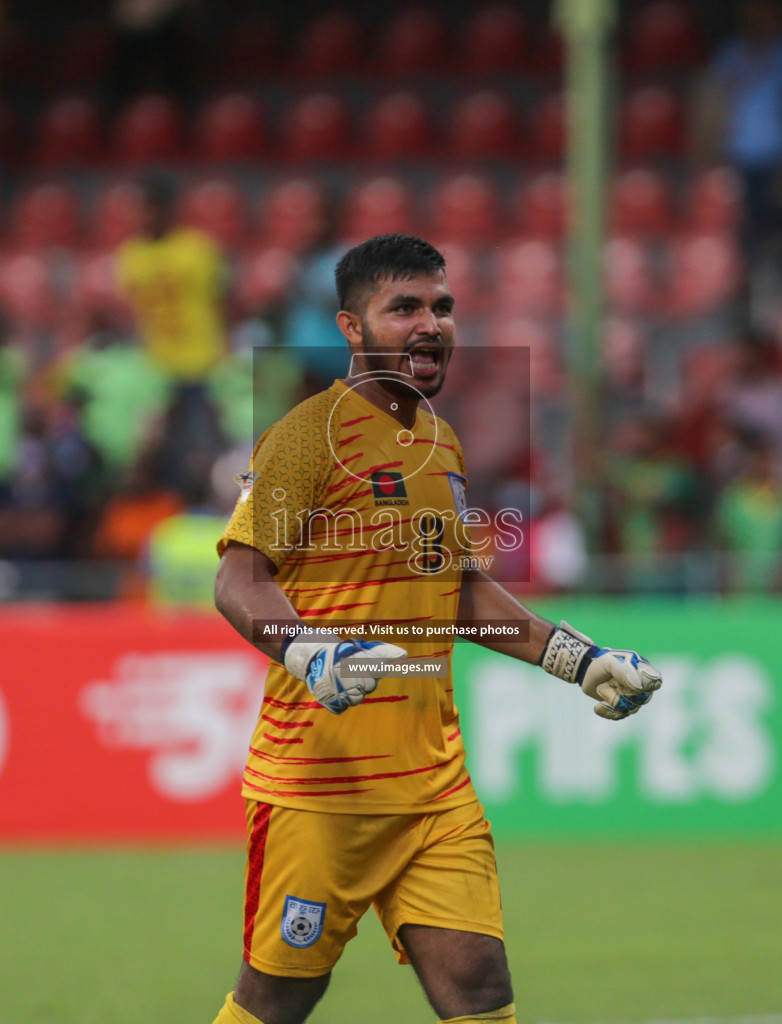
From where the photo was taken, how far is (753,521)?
870 cm

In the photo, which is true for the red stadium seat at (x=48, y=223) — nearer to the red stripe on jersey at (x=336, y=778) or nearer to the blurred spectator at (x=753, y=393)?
the blurred spectator at (x=753, y=393)

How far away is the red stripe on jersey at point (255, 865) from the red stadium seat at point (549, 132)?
39.2ft

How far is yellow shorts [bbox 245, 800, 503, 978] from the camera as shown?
11.5 ft

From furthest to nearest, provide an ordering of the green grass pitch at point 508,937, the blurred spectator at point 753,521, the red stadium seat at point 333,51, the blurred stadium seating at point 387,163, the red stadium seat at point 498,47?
the red stadium seat at point 333,51 < the red stadium seat at point 498,47 < the blurred stadium seating at point 387,163 < the blurred spectator at point 753,521 < the green grass pitch at point 508,937

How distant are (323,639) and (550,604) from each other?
543 cm

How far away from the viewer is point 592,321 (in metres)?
9.16

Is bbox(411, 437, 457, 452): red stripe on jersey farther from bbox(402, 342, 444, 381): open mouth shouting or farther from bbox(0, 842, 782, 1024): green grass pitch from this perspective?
bbox(0, 842, 782, 1024): green grass pitch

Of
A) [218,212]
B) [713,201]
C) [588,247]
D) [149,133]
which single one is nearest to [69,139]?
[149,133]

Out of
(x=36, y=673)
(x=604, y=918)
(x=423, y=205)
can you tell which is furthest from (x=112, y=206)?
(x=604, y=918)

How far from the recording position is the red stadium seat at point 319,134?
A: 1520cm

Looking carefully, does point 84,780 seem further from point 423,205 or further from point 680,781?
point 423,205

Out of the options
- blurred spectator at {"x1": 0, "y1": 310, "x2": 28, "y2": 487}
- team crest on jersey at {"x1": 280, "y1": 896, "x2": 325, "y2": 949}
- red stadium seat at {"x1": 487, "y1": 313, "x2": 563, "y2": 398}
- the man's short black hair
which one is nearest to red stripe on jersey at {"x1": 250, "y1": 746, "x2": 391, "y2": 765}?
team crest on jersey at {"x1": 280, "y1": 896, "x2": 325, "y2": 949}

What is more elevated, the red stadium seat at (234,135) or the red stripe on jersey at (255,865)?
the red stadium seat at (234,135)

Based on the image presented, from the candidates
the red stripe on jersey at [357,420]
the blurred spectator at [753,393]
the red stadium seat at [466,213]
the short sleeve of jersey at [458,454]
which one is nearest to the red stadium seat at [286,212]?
the red stadium seat at [466,213]
